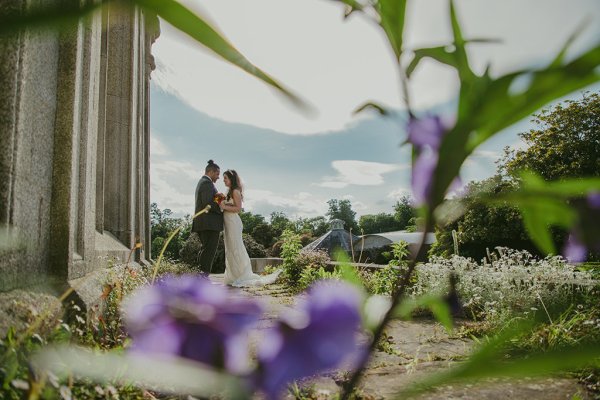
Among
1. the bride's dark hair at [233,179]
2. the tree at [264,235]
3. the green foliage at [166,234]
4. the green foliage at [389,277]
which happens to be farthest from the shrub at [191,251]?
the tree at [264,235]

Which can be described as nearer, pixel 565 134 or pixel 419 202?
pixel 419 202

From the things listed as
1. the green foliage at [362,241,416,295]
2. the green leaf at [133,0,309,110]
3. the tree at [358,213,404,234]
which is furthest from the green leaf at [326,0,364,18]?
the tree at [358,213,404,234]

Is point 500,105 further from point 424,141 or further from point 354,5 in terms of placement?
point 354,5

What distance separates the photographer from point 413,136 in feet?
0.98

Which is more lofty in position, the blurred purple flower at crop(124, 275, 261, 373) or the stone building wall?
the stone building wall

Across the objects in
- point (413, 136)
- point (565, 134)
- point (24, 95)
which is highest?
point (565, 134)

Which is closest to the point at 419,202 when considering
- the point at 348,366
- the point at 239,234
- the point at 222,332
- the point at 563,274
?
the point at 222,332

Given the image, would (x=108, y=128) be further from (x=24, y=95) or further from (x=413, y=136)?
(x=413, y=136)

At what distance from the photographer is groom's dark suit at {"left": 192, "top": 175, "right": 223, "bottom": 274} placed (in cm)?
741

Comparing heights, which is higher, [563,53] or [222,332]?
[563,53]

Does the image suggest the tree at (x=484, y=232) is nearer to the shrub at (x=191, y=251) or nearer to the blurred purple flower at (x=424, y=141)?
the shrub at (x=191, y=251)

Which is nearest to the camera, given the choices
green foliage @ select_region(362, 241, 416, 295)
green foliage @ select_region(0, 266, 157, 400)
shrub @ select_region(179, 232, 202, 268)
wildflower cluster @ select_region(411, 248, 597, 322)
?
green foliage @ select_region(0, 266, 157, 400)

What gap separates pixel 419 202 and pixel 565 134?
17.3 metres

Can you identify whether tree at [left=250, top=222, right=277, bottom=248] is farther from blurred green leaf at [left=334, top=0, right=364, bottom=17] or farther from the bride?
blurred green leaf at [left=334, top=0, right=364, bottom=17]
